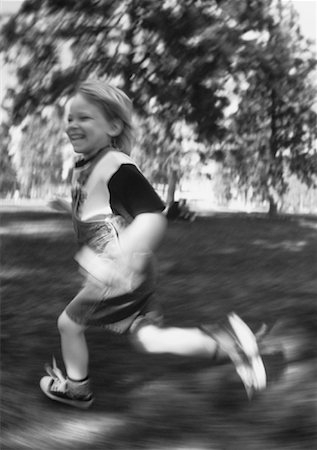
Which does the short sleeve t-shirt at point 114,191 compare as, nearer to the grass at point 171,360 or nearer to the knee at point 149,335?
the knee at point 149,335

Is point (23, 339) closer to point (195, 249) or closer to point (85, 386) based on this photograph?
point (85, 386)

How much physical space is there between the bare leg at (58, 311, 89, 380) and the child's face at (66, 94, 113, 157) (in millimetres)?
566

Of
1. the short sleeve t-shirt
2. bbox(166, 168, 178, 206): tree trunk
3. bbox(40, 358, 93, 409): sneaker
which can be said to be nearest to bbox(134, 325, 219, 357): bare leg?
bbox(40, 358, 93, 409): sneaker

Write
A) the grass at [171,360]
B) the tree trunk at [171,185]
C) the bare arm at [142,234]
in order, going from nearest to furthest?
the bare arm at [142,234], the grass at [171,360], the tree trunk at [171,185]

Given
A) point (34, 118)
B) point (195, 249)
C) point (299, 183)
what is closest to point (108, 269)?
point (34, 118)

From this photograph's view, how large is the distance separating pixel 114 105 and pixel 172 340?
81 centimetres

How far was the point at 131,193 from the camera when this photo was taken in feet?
5.03

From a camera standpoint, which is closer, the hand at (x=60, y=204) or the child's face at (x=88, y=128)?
the child's face at (x=88, y=128)

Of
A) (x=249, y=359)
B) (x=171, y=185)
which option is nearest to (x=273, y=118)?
(x=171, y=185)

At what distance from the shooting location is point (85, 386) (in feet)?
5.71

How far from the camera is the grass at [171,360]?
66.8 inches

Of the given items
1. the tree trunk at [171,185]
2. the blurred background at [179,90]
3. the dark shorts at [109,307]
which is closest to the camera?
the dark shorts at [109,307]

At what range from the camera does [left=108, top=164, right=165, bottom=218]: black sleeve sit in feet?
5.01

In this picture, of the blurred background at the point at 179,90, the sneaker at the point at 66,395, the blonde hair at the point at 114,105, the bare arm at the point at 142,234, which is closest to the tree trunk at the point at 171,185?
the blurred background at the point at 179,90
